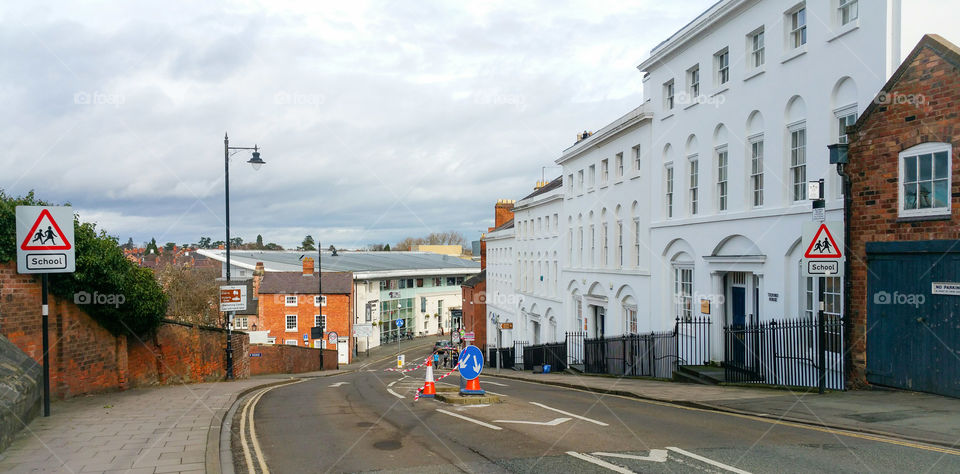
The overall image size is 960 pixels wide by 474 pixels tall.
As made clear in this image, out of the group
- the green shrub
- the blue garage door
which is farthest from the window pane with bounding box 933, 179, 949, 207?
the green shrub

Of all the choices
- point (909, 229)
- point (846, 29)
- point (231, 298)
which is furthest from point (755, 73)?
point (231, 298)

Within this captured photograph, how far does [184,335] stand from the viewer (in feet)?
66.4

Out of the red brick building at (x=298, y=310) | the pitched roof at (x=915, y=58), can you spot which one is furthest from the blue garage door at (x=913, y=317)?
the red brick building at (x=298, y=310)

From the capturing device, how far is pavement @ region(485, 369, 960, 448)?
966 centimetres

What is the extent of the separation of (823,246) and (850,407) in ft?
9.97

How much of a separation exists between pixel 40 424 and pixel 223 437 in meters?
3.13

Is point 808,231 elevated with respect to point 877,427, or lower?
elevated

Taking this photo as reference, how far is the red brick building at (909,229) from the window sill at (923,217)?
2cm

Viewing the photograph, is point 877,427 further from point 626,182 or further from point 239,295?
point 626,182

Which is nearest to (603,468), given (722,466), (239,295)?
(722,466)

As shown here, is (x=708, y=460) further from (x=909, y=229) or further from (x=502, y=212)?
(x=502, y=212)

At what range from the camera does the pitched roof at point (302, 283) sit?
60625mm

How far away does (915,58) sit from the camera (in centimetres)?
1282

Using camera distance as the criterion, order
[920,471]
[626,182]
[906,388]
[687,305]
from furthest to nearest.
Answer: [626,182] → [687,305] → [906,388] → [920,471]
